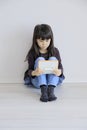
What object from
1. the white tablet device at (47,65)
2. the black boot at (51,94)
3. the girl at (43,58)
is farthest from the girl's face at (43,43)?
the black boot at (51,94)

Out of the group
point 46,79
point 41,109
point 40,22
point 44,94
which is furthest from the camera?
point 40,22

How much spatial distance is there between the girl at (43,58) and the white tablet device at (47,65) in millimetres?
20

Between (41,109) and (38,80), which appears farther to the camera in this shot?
(38,80)

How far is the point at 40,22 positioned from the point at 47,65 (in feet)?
1.02

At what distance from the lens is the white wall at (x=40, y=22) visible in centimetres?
172

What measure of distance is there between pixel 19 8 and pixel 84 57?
0.52 meters

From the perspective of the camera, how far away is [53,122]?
1292 millimetres

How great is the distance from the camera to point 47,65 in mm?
1593

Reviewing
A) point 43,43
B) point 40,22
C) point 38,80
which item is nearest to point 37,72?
point 38,80

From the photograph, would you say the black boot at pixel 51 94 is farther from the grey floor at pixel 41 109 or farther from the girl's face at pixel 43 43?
the girl's face at pixel 43 43

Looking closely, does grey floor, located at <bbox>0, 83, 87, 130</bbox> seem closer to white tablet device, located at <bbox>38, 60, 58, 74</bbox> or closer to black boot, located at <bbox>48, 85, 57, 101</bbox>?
black boot, located at <bbox>48, 85, 57, 101</bbox>

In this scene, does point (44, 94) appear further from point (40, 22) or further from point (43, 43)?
point (40, 22)

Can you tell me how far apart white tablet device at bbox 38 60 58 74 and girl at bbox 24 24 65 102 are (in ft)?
0.07

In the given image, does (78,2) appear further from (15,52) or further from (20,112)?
(20,112)
